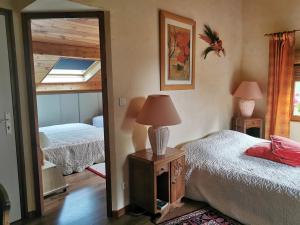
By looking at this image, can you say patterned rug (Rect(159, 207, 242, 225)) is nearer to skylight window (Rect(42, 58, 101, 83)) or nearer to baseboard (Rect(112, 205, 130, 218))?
baseboard (Rect(112, 205, 130, 218))

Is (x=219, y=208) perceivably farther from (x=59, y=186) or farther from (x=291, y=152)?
(x=59, y=186)

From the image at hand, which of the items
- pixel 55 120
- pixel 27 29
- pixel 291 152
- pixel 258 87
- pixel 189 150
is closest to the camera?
pixel 27 29

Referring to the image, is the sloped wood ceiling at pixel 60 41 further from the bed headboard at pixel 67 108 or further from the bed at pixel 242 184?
the bed at pixel 242 184

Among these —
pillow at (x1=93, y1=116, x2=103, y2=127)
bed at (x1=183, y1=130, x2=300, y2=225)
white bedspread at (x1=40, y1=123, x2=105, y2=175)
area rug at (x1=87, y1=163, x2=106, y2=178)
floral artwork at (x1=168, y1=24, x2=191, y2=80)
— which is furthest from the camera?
pillow at (x1=93, y1=116, x2=103, y2=127)

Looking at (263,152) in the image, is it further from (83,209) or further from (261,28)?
(261,28)

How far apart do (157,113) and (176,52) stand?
3.32 ft

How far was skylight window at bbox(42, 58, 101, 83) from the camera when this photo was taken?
4.98 meters

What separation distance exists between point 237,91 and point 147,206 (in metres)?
2.55

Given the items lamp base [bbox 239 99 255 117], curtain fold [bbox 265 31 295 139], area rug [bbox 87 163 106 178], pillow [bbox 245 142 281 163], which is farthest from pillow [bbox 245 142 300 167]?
area rug [bbox 87 163 106 178]

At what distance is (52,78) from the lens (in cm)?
526

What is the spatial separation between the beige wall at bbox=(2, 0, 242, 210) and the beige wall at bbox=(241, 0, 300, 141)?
82 cm

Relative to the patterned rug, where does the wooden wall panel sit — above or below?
above

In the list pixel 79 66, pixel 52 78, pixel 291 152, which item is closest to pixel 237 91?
pixel 291 152

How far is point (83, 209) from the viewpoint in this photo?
2.58 metres
